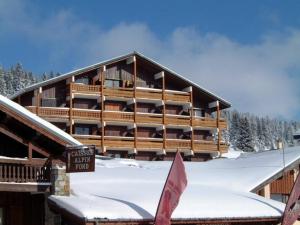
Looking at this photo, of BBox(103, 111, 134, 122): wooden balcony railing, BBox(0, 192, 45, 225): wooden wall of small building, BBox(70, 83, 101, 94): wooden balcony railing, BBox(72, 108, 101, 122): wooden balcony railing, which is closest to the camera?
BBox(0, 192, 45, 225): wooden wall of small building

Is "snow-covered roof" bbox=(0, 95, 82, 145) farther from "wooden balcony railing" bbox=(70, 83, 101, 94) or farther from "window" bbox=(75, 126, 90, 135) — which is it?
"window" bbox=(75, 126, 90, 135)

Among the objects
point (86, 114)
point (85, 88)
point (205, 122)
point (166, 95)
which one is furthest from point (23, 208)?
point (205, 122)

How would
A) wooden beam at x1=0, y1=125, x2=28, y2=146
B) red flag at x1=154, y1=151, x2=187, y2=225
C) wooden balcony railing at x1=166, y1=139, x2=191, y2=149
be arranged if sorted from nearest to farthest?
1. red flag at x1=154, y1=151, x2=187, y2=225
2. wooden beam at x1=0, y1=125, x2=28, y2=146
3. wooden balcony railing at x1=166, y1=139, x2=191, y2=149

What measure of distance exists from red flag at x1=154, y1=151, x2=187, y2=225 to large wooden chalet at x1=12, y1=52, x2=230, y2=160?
86.7 ft

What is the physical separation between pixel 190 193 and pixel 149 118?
25.3 m

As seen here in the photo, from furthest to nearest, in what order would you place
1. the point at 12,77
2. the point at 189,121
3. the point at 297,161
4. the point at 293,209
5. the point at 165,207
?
the point at 12,77
the point at 189,121
the point at 297,161
the point at 293,209
the point at 165,207

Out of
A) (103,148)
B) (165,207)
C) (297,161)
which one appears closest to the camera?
(165,207)

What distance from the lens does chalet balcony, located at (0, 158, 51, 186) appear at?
16359mm

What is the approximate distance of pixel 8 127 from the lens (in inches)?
671

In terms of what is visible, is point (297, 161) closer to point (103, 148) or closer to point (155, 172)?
point (155, 172)

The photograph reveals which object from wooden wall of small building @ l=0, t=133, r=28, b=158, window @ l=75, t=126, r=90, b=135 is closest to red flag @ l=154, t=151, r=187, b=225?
wooden wall of small building @ l=0, t=133, r=28, b=158

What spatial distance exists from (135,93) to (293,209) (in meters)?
26.3

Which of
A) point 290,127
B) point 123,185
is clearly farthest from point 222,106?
point 290,127

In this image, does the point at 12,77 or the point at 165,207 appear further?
the point at 12,77
